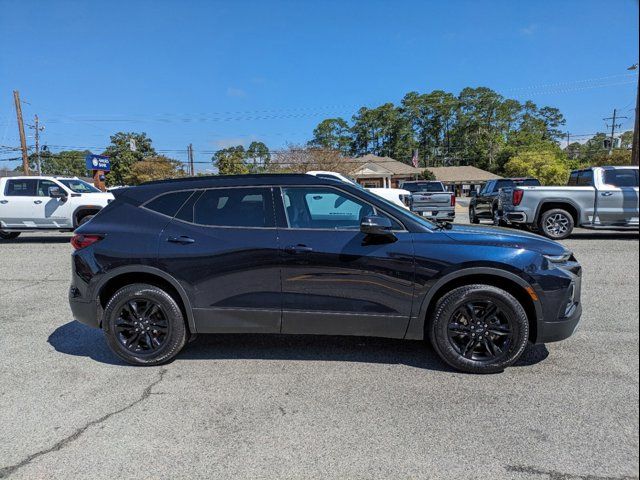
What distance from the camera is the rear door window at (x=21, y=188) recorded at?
12.4 m

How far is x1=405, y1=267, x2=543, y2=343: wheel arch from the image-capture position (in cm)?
348

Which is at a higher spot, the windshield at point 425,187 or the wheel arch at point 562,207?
the windshield at point 425,187

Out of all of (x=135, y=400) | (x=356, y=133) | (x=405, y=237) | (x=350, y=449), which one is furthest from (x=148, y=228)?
(x=356, y=133)

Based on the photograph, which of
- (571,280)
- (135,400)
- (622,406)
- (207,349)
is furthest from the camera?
(207,349)

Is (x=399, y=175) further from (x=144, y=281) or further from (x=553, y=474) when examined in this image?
(x=553, y=474)

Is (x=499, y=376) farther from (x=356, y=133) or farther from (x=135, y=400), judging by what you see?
(x=356, y=133)

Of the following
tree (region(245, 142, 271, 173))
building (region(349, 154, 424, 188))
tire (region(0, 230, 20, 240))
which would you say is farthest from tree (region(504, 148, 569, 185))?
tire (region(0, 230, 20, 240))

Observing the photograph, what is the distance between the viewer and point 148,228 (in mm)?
3885

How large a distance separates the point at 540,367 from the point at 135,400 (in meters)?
3.48

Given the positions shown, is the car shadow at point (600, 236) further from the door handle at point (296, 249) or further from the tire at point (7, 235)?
the tire at point (7, 235)

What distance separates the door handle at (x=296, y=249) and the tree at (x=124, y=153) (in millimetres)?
75924

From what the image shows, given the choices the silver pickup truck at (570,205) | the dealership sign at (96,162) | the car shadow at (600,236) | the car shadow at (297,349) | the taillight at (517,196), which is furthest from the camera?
the dealership sign at (96,162)

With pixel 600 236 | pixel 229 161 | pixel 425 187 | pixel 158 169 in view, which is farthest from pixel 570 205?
pixel 158 169

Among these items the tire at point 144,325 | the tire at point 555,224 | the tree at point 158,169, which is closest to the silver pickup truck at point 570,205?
the tire at point 555,224
